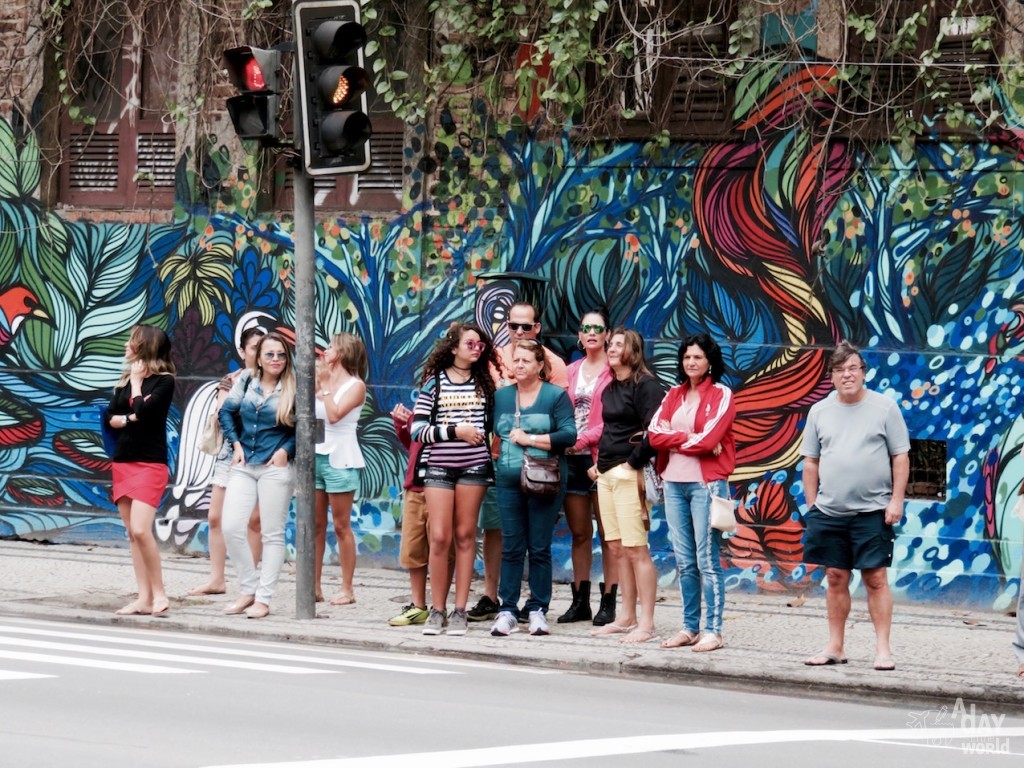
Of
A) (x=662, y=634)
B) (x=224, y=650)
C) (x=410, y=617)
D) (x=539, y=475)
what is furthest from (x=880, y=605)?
(x=224, y=650)

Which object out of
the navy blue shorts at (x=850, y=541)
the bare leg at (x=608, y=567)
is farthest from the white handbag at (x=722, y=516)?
the bare leg at (x=608, y=567)

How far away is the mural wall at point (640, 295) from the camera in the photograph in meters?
12.7

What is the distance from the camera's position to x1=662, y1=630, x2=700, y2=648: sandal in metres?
10.8

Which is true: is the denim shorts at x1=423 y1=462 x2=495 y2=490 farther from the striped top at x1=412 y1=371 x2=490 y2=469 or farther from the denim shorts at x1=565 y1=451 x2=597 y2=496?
the denim shorts at x1=565 y1=451 x2=597 y2=496

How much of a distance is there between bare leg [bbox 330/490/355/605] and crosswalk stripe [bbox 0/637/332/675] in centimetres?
270

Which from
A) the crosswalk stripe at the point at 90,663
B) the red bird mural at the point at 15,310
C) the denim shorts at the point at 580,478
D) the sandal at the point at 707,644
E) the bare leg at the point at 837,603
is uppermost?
the red bird mural at the point at 15,310

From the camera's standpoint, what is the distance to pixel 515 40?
14016mm

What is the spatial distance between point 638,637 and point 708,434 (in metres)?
1.41

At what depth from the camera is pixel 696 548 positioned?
10898 millimetres

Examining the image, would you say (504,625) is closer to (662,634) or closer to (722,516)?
(662,634)

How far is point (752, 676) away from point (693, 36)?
19.3ft

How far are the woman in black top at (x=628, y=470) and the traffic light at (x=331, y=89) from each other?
2160mm

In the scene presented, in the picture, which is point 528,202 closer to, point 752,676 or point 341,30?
point 341,30

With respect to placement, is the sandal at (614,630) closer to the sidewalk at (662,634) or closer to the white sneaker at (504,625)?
the sidewalk at (662,634)
